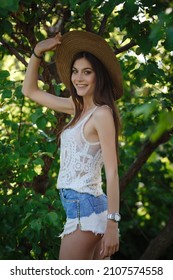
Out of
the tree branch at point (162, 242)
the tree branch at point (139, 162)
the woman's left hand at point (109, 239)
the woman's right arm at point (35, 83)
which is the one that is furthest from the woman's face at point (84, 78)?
the tree branch at point (162, 242)

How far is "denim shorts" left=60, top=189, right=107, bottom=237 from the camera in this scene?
10.3ft

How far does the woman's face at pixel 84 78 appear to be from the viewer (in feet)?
11.0

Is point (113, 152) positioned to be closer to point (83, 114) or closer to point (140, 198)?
point (83, 114)

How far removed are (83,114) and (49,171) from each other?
1.87 metres

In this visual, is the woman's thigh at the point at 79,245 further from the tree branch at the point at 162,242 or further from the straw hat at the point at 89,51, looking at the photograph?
the tree branch at the point at 162,242

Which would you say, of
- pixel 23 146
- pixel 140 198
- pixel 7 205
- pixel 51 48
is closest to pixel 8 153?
pixel 23 146

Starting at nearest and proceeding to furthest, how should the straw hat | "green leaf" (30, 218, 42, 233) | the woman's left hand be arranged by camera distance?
the woman's left hand → the straw hat → "green leaf" (30, 218, 42, 233)

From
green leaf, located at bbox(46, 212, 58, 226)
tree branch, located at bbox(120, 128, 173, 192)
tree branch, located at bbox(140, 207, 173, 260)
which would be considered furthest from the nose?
tree branch, located at bbox(140, 207, 173, 260)

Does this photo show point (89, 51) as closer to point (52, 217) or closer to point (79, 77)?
point (79, 77)

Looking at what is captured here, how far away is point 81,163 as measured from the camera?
3234 mm

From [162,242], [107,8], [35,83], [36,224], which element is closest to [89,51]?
[107,8]

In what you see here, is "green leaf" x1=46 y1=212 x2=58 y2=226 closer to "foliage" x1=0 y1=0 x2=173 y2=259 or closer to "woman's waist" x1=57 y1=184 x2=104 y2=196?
"foliage" x1=0 y1=0 x2=173 y2=259

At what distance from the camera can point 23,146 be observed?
4270 mm

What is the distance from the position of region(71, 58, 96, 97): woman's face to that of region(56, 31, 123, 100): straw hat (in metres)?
0.08
